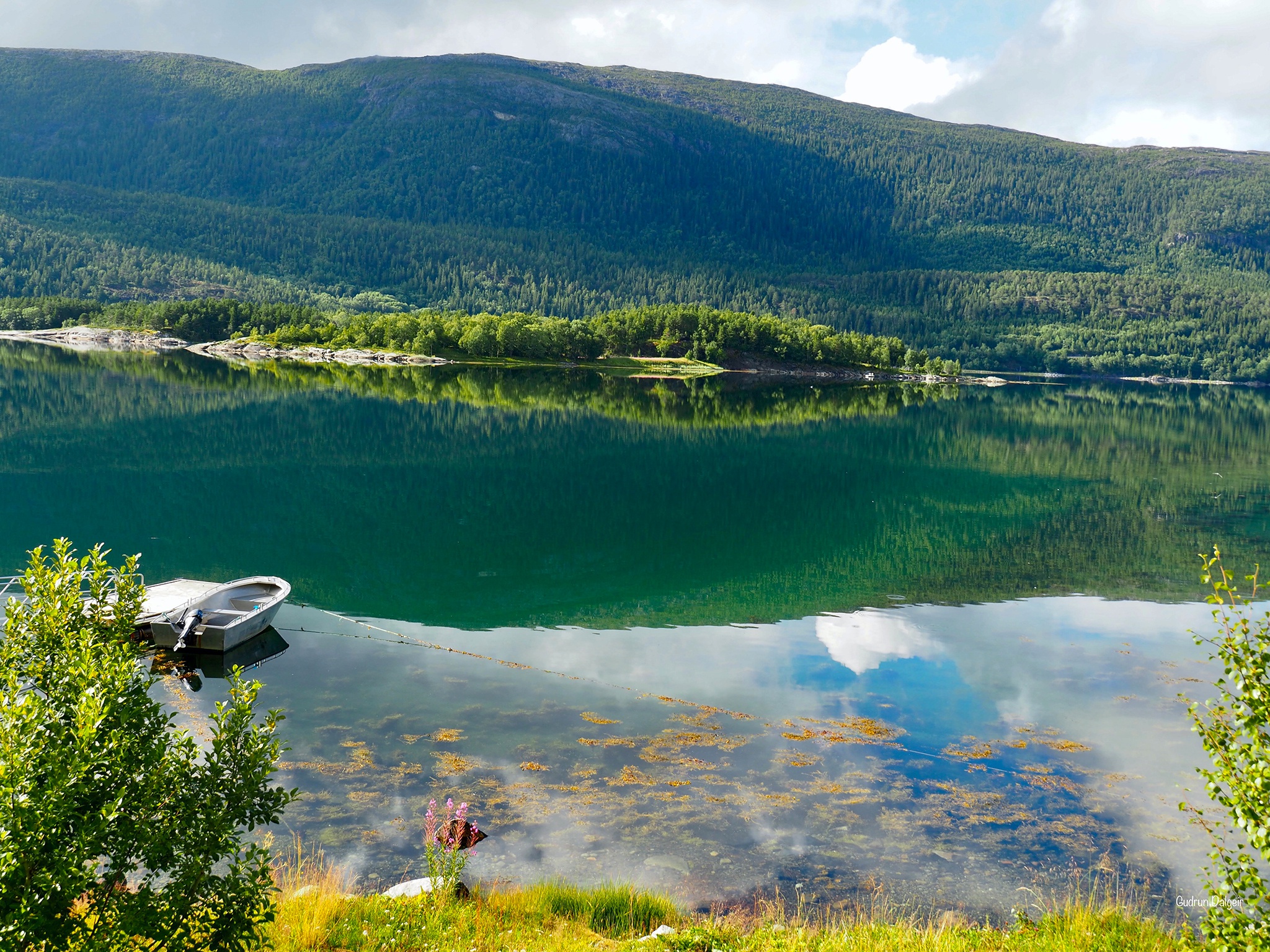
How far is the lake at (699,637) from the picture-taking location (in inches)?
661

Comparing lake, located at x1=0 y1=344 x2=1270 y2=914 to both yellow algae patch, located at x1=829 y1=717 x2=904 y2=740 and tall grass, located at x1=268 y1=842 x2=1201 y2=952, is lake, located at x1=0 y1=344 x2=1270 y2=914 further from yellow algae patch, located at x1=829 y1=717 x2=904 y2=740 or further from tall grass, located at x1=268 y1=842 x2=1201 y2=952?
tall grass, located at x1=268 y1=842 x2=1201 y2=952

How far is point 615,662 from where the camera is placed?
26.2 metres

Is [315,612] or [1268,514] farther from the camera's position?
[1268,514]

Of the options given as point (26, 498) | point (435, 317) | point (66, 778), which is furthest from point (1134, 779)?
point (435, 317)

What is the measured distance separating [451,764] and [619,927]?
6.87 meters

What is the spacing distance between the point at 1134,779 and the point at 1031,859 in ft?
17.2

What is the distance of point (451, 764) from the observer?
61.7ft

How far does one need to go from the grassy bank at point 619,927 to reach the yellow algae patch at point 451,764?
4540 mm

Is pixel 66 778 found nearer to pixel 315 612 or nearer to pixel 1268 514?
pixel 315 612

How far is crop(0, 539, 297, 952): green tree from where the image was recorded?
6984 millimetres

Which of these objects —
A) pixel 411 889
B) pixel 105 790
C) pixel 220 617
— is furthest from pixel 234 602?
pixel 105 790

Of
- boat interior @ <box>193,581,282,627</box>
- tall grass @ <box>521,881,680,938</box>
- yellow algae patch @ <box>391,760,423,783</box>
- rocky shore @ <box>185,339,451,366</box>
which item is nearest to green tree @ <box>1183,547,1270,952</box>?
tall grass @ <box>521,881,680,938</box>

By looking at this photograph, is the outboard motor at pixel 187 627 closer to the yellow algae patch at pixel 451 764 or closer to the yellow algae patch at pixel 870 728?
the yellow algae patch at pixel 451 764

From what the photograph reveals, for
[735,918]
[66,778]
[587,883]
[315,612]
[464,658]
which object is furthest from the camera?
[315,612]
